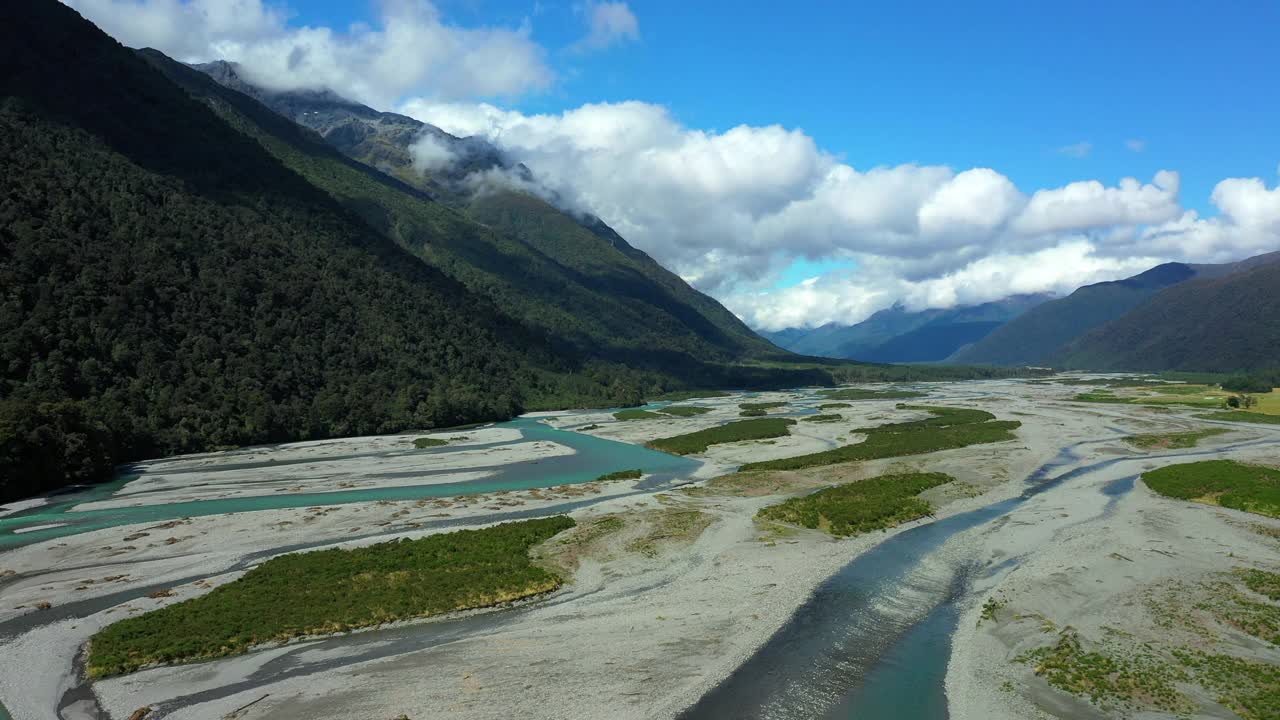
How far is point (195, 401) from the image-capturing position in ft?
358

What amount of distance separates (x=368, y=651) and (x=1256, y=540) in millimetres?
59290

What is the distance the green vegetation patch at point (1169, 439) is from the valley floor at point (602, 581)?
13255mm

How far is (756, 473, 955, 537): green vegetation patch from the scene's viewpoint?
180ft

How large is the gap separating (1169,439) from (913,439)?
3958cm

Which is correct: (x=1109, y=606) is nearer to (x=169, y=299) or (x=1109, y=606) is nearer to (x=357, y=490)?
(x=357, y=490)

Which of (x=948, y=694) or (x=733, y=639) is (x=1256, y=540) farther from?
(x=733, y=639)

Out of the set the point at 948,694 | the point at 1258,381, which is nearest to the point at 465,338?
the point at 948,694

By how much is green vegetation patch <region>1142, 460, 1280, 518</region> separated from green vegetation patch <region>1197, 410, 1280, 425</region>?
72.7 meters

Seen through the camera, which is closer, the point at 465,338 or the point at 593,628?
the point at 593,628

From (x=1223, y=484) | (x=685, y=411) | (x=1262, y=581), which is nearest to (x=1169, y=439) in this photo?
(x=1223, y=484)

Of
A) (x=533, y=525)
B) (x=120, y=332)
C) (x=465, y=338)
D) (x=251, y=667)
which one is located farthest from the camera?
(x=465, y=338)

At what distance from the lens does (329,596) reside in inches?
1503

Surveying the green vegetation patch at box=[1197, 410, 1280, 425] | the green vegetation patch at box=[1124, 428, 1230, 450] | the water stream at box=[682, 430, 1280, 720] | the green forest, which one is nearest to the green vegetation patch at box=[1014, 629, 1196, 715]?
the water stream at box=[682, 430, 1280, 720]

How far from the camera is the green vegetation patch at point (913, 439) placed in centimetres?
8675
